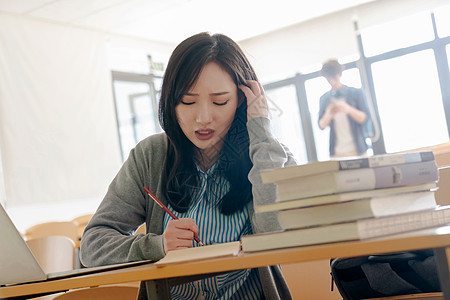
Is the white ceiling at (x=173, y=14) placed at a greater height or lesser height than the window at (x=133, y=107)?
greater

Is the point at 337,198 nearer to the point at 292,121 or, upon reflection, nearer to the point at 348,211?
the point at 348,211

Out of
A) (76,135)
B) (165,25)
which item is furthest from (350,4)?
(76,135)

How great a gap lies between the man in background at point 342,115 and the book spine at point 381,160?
22.2 ft

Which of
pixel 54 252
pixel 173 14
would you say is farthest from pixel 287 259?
pixel 173 14

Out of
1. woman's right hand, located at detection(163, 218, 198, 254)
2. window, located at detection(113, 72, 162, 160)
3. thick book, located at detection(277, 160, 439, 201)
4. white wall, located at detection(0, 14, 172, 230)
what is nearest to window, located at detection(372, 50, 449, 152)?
window, located at detection(113, 72, 162, 160)

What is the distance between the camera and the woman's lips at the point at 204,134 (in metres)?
1.35

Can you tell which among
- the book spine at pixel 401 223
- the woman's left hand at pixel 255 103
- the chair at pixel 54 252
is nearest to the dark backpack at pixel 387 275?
the book spine at pixel 401 223

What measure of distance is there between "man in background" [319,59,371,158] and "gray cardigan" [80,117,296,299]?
6.30 meters

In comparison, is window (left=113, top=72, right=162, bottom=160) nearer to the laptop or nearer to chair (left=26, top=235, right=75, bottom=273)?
chair (left=26, top=235, right=75, bottom=273)

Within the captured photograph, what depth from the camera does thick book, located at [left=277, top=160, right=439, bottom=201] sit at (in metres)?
0.73

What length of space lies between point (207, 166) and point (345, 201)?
0.75 meters

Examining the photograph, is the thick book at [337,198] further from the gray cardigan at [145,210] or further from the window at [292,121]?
the window at [292,121]

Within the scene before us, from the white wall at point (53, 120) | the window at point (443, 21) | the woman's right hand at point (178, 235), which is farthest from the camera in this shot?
the window at point (443, 21)

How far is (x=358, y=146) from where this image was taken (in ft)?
25.0
